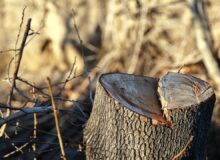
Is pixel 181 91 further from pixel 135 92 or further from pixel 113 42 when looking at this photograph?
pixel 113 42

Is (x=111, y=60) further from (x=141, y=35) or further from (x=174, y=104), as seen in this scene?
(x=174, y=104)

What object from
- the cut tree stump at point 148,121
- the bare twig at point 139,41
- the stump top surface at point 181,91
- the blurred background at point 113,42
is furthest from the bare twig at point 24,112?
the bare twig at point 139,41

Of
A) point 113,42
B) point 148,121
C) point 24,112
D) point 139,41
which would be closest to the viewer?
point 148,121

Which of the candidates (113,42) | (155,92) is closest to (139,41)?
(113,42)

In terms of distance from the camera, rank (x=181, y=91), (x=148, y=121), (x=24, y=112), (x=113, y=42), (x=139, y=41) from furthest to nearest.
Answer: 1. (x=113, y=42)
2. (x=139, y=41)
3. (x=24, y=112)
4. (x=181, y=91)
5. (x=148, y=121)

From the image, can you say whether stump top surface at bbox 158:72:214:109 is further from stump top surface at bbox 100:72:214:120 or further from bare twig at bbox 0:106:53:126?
bare twig at bbox 0:106:53:126

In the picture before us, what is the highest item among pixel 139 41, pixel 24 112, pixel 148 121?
pixel 139 41

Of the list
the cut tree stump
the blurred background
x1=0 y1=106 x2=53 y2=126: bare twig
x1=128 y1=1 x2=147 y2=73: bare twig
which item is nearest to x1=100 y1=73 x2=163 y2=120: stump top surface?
the cut tree stump
